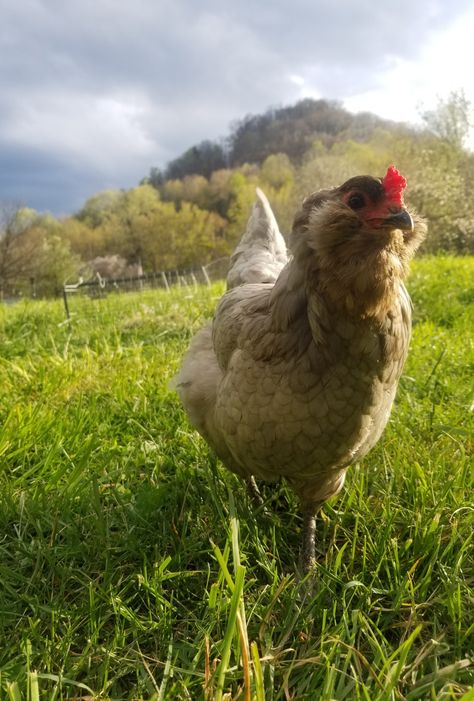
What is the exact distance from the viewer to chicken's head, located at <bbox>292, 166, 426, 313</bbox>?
1.16 meters

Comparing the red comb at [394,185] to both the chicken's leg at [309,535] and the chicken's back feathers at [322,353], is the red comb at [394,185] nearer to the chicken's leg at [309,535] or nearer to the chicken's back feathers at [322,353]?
the chicken's back feathers at [322,353]

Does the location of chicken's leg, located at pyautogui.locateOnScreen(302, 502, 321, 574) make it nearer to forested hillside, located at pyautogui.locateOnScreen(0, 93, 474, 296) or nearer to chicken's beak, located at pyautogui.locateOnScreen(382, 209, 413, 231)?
chicken's beak, located at pyautogui.locateOnScreen(382, 209, 413, 231)

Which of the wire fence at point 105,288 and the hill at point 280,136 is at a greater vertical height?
the hill at point 280,136

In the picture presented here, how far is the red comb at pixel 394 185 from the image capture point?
1.15 meters

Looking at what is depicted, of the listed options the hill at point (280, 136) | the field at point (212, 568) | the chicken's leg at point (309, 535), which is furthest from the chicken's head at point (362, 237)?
the hill at point (280, 136)

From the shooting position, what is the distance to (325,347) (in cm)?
131

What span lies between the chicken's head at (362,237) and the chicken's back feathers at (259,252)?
102 cm

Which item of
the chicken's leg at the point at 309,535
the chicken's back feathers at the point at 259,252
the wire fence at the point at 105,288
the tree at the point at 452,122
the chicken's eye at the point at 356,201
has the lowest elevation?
the chicken's leg at the point at 309,535

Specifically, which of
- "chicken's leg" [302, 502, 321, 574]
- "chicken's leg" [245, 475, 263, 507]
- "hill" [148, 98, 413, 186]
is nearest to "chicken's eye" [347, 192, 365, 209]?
"chicken's leg" [302, 502, 321, 574]

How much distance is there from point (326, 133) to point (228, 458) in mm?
31552

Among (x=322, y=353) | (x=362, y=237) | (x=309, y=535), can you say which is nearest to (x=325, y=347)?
(x=322, y=353)

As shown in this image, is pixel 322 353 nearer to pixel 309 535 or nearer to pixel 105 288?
pixel 309 535

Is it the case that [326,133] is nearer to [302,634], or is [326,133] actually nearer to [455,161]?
[455,161]

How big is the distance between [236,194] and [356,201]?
3334cm
